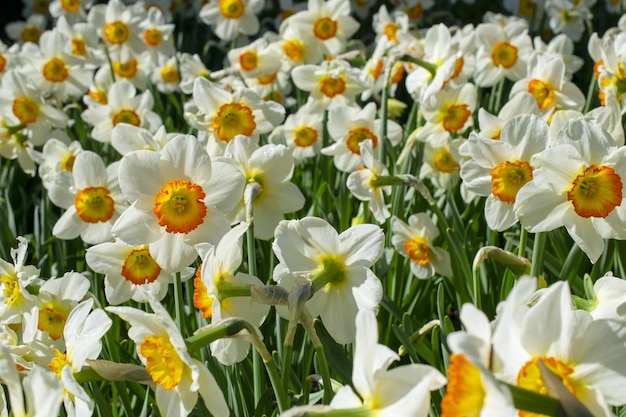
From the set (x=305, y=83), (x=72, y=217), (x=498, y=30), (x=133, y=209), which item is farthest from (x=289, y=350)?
(x=498, y=30)

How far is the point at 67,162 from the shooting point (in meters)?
2.97

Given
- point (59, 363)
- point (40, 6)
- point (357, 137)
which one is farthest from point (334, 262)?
point (40, 6)

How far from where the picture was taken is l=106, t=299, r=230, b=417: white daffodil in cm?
129

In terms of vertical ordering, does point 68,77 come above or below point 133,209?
below

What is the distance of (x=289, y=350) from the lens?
1.44 m

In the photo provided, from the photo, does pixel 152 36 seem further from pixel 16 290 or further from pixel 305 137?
pixel 16 290

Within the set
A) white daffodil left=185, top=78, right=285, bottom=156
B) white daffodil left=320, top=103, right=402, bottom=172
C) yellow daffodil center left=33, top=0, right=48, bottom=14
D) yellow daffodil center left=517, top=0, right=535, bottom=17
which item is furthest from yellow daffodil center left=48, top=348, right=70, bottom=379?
yellow daffodil center left=33, top=0, right=48, bottom=14

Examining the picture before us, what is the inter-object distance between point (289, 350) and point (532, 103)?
4.23 feet

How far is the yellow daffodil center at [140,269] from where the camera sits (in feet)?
6.43

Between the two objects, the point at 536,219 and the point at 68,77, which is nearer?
the point at 536,219

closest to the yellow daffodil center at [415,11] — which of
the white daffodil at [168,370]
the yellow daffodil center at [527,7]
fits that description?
the yellow daffodil center at [527,7]

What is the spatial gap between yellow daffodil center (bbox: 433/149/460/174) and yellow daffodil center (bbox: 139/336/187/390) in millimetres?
1813

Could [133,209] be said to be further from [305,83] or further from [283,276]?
[305,83]

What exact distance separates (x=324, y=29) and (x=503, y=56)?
930 mm
